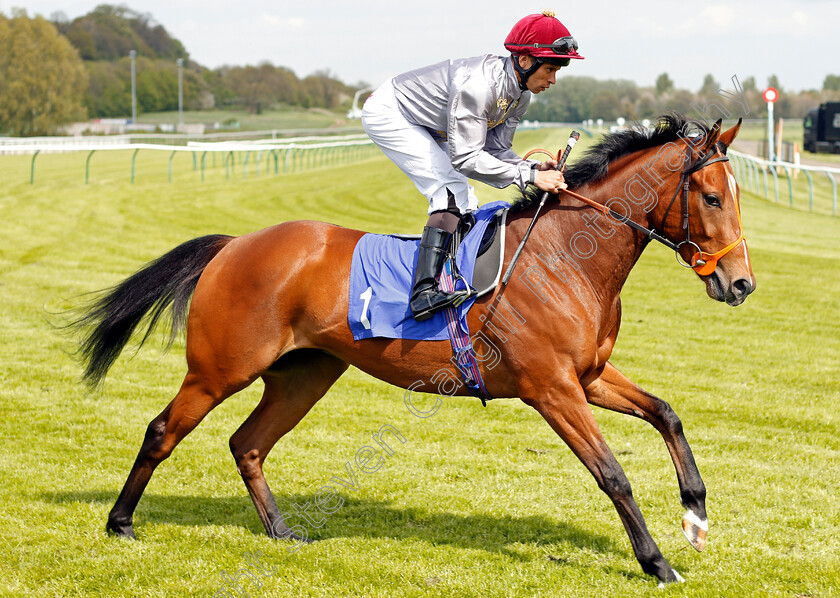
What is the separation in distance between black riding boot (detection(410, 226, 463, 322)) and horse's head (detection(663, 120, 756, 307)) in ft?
3.52

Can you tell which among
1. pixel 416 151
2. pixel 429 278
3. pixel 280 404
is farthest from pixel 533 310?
pixel 280 404

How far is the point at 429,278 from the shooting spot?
3898 millimetres

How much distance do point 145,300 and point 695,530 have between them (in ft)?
9.83

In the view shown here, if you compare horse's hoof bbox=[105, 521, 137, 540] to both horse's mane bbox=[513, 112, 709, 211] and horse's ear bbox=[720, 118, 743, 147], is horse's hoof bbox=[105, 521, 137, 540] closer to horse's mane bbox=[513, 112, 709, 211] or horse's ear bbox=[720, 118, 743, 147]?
horse's mane bbox=[513, 112, 709, 211]

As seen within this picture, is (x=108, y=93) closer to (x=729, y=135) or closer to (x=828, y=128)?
(x=828, y=128)

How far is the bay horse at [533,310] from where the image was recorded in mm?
3697

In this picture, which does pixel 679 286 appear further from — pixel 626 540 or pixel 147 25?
pixel 147 25

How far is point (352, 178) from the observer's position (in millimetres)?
25922

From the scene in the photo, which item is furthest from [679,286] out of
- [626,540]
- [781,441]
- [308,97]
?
[308,97]

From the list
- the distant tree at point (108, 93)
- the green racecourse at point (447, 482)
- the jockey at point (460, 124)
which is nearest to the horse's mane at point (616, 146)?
the jockey at point (460, 124)

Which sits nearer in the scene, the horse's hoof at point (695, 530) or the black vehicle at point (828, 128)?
the horse's hoof at point (695, 530)

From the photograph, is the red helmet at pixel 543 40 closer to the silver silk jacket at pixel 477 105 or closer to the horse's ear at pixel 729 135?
the silver silk jacket at pixel 477 105

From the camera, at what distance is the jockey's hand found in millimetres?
3840

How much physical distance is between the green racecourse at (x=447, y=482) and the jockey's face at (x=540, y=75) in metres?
2.19
